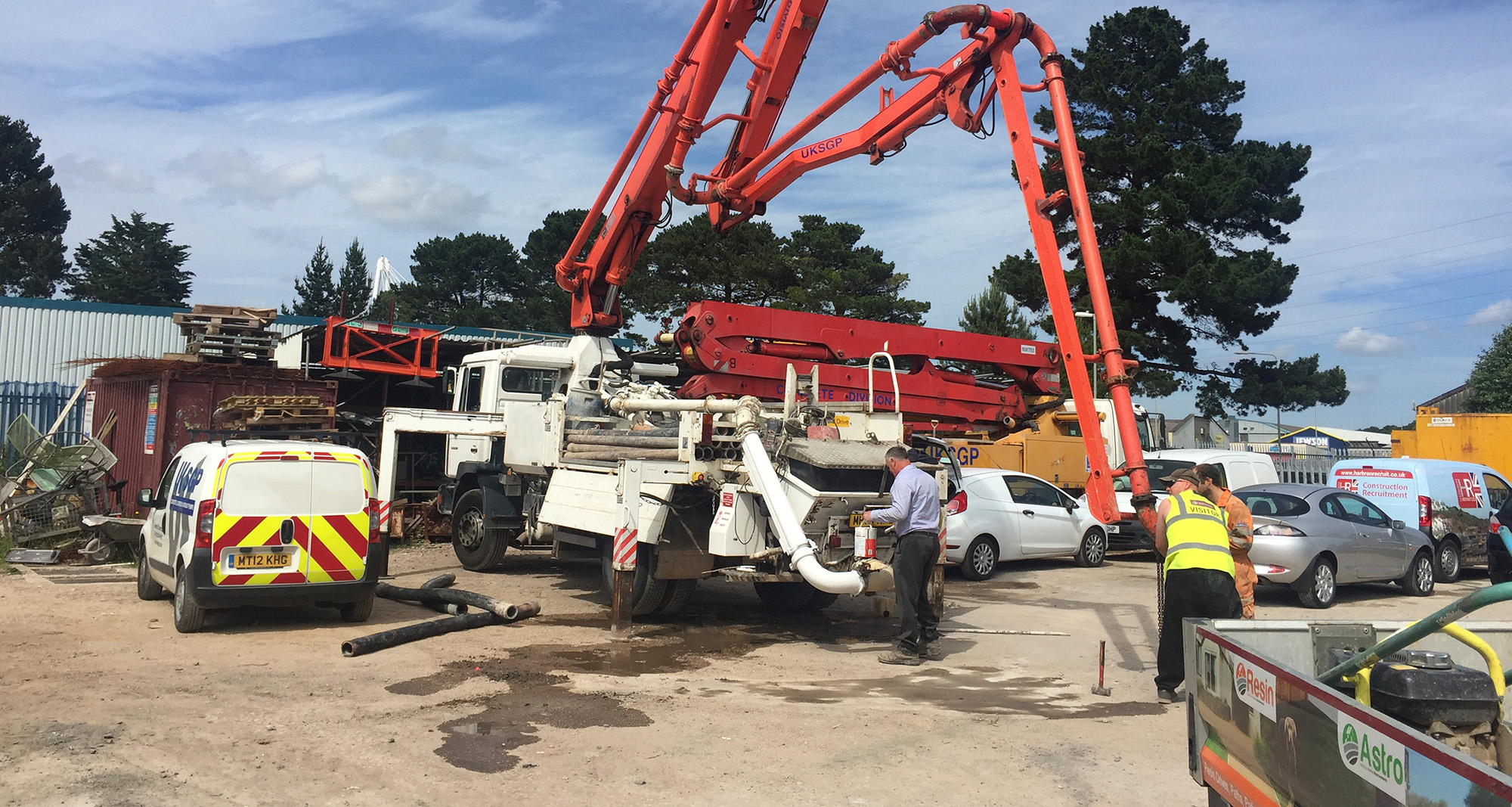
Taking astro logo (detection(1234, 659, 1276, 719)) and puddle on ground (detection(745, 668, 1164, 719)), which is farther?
puddle on ground (detection(745, 668, 1164, 719))

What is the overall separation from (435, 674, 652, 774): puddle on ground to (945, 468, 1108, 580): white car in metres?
6.98

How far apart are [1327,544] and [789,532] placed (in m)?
7.66

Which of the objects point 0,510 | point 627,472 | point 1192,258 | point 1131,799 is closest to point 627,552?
point 627,472

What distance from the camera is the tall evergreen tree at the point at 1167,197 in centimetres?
3180

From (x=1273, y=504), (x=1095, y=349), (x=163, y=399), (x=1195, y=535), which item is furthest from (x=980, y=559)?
(x=1095, y=349)

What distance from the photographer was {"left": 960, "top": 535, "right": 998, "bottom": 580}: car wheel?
47.5 ft

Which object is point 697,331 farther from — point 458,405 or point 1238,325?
point 1238,325

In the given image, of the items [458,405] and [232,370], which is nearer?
[458,405]

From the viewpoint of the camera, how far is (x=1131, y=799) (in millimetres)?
5434

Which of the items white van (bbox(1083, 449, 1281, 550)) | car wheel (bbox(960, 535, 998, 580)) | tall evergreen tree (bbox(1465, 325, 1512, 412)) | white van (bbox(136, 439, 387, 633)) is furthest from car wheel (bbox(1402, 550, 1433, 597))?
tall evergreen tree (bbox(1465, 325, 1512, 412))

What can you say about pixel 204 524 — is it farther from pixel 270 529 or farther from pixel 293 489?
pixel 293 489

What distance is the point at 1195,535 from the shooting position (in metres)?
7.22

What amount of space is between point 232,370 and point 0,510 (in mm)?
3876

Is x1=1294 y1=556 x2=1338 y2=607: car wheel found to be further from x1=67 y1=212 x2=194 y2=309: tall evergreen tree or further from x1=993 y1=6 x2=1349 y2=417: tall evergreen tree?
x1=67 y1=212 x2=194 y2=309: tall evergreen tree
